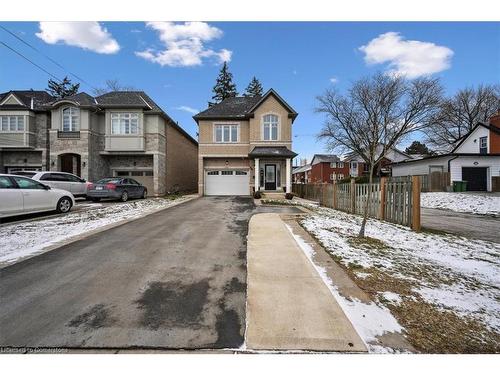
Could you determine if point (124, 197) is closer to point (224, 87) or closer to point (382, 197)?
point (382, 197)

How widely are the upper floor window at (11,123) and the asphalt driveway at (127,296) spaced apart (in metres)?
18.9

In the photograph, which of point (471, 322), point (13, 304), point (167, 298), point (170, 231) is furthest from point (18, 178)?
point (471, 322)

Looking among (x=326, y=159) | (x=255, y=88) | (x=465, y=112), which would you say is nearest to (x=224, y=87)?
(x=255, y=88)

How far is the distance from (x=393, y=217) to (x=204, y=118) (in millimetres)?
15714

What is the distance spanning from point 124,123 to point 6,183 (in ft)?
39.2

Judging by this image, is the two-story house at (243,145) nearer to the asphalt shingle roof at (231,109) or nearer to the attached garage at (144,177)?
the asphalt shingle roof at (231,109)

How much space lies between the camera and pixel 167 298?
3.10 meters

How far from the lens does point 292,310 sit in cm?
284

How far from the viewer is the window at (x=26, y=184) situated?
7.85 meters

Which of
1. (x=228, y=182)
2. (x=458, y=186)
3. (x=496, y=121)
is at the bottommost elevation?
(x=458, y=186)

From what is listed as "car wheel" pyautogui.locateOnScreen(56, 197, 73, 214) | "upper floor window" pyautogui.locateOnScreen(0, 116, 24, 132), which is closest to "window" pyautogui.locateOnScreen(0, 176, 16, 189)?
"car wheel" pyautogui.locateOnScreen(56, 197, 73, 214)

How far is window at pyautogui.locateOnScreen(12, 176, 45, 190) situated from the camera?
7.85 meters

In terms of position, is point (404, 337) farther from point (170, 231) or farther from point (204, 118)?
point (204, 118)

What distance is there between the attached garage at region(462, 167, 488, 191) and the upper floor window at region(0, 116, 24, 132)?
35318 mm
